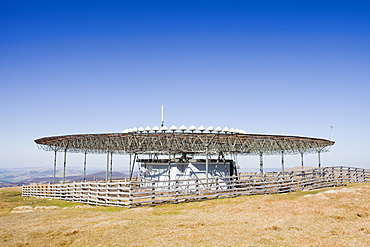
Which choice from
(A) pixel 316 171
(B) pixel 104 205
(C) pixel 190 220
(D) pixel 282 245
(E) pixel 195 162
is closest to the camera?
(D) pixel 282 245

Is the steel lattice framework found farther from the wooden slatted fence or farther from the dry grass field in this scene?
the dry grass field

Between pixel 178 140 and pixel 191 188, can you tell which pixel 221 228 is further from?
pixel 178 140

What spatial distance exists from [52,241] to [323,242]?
27.9 ft

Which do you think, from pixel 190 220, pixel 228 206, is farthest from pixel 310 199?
pixel 190 220

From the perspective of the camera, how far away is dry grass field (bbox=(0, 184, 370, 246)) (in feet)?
32.2

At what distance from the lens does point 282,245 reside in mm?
9117

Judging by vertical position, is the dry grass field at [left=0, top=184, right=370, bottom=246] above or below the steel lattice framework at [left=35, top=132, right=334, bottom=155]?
below

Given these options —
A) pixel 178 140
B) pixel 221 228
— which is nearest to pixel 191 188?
pixel 178 140

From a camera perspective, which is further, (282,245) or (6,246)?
(6,246)

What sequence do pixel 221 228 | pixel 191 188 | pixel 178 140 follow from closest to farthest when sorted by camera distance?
pixel 221 228 → pixel 191 188 → pixel 178 140

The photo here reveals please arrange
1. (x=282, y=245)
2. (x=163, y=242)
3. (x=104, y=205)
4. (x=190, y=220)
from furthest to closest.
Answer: (x=104, y=205) → (x=190, y=220) → (x=163, y=242) → (x=282, y=245)

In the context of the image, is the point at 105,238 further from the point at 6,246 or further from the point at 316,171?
the point at 316,171

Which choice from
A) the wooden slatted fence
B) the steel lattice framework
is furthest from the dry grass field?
the steel lattice framework

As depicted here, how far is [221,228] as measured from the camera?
11742 mm
